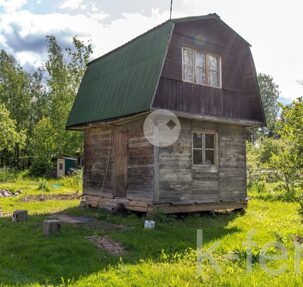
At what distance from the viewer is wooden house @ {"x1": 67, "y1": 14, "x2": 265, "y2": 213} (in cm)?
1245

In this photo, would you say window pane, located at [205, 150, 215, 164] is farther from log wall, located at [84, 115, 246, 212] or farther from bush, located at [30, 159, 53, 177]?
bush, located at [30, 159, 53, 177]

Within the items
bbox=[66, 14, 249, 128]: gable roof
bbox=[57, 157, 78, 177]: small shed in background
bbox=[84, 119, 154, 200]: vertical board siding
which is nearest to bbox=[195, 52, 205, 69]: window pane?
bbox=[66, 14, 249, 128]: gable roof

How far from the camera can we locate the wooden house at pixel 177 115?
12445mm

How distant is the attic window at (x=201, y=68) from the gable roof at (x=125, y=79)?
1251 mm

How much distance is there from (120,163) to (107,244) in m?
5.95

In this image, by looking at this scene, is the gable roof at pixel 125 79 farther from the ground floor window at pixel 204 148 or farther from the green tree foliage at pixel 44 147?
the green tree foliage at pixel 44 147

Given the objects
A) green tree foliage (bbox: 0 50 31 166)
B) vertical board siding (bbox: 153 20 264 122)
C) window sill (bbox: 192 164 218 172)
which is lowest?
window sill (bbox: 192 164 218 172)

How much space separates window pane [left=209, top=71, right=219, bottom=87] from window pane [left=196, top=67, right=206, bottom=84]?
0.37 metres

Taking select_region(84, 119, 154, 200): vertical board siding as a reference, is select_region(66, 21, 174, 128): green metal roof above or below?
above

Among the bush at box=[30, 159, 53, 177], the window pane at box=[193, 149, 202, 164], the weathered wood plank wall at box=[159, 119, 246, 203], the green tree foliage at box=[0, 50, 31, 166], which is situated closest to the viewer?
the weathered wood plank wall at box=[159, 119, 246, 203]

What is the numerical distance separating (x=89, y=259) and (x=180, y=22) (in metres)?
8.86

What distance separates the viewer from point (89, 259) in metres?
7.33
